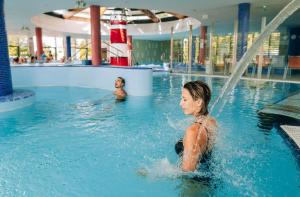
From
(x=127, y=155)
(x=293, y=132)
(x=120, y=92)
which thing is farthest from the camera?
(x=120, y=92)

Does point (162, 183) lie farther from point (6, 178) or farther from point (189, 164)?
point (6, 178)

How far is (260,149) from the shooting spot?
3.45m

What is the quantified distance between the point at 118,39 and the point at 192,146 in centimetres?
1011

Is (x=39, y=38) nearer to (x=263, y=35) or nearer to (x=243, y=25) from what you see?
(x=243, y=25)

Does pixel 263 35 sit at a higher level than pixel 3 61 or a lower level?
higher

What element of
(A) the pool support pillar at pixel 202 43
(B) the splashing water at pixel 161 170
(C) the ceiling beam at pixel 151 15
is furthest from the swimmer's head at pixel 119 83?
(A) the pool support pillar at pixel 202 43

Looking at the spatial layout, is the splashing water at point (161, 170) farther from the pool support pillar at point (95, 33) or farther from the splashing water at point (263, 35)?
the pool support pillar at point (95, 33)

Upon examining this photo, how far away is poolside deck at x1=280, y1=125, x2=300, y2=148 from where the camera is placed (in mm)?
3327

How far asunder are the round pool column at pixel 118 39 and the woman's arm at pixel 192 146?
9845mm

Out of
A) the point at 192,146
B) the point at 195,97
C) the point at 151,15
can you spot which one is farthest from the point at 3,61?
the point at 151,15

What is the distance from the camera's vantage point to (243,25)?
11.4 m

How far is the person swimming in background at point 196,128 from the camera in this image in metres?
1.76

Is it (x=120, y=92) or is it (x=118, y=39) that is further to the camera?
(x=118, y=39)

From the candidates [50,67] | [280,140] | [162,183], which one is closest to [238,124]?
[280,140]
